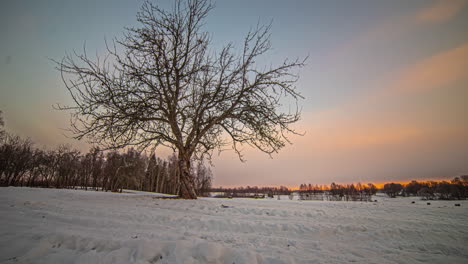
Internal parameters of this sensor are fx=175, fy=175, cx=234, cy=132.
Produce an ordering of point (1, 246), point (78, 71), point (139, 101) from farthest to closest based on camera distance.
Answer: point (139, 101) → point (78, 71) → point (1, 246)

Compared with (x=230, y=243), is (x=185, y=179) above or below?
above

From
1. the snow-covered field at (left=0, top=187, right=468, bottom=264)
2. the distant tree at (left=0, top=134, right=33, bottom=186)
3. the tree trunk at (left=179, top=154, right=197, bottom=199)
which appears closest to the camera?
the snow-covered field at (left=0, top=187, right=468, bottom=264)

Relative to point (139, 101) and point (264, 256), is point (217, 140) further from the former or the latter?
point (264, 256)

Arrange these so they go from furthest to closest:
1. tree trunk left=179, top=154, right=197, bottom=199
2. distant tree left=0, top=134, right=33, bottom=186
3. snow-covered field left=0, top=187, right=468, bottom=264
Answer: distant tree left=0, top=134, right=33, bottom=186
tree trunk left=179, top=154, right=197, bottom=199
snow-covered field left=0, top=187, right=468, bottom=264

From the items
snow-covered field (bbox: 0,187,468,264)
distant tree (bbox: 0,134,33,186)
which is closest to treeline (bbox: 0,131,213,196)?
distant tree (bbox: 0,134,33,186)

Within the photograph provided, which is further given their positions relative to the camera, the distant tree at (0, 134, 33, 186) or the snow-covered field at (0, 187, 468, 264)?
the distant tree at (0, 134, 33, 186)

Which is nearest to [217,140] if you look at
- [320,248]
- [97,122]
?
[97,122]

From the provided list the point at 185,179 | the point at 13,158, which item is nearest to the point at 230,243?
the point at 185,179

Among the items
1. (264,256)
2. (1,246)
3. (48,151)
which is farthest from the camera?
(48,151)

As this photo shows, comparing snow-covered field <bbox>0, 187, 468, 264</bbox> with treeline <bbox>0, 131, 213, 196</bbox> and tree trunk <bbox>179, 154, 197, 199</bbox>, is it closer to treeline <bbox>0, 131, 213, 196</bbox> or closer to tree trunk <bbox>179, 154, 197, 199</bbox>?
tree trunk <bbox>179, 154, 197, 199</bbox>

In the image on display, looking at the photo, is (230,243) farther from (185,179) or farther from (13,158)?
(13,158)

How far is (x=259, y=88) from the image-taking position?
9000 millimetres

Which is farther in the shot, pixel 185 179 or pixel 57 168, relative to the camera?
pixel 57 168

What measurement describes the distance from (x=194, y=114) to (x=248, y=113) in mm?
3084
